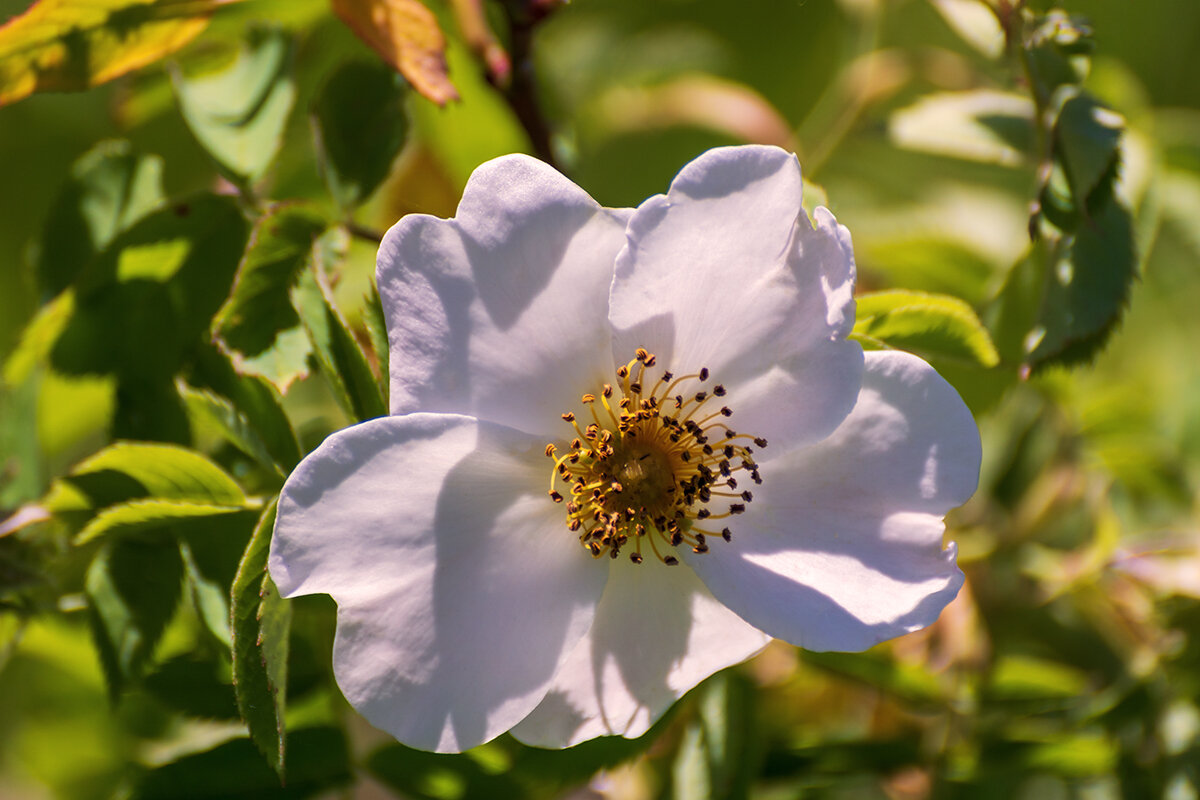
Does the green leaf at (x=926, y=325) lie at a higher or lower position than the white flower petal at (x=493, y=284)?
lower

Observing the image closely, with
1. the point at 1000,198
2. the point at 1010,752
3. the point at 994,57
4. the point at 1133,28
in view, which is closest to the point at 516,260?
the point at 994,57

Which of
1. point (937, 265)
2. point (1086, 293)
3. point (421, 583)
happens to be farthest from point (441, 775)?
point (937, 265)

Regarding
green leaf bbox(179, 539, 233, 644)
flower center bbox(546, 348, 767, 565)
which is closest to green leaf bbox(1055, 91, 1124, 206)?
flower center bbox(546, 348, 767, 565)

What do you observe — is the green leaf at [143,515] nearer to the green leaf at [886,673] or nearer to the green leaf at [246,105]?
the green leaf at [246,105]

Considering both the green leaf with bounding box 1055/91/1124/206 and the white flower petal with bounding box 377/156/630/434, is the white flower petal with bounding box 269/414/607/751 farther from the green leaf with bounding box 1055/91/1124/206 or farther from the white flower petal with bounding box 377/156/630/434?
the green leaf with bounding box 1055/91/1124/206

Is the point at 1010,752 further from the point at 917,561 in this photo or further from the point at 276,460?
the point at 276,460

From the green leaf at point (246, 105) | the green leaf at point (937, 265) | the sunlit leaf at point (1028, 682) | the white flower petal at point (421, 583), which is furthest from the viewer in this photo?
the green leaf at point (937, 265)

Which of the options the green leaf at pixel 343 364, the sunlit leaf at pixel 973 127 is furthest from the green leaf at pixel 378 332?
the sunlit leaf at pixel 973 127
